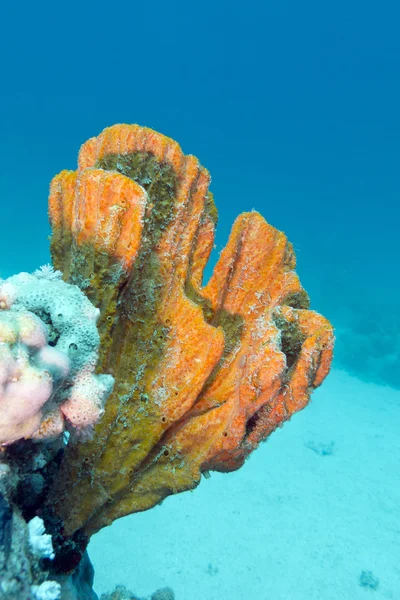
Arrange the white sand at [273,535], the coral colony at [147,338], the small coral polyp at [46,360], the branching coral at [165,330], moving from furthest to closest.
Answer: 1. the white sand at [273,535]
2. the branching coral at [165,330]
3. the coral colony at [147,338]
4. the small coral polyp at [46,360]

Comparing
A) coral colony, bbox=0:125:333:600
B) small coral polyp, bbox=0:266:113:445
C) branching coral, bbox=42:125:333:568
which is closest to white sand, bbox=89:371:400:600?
coral colony, bbox=0:125:333:600

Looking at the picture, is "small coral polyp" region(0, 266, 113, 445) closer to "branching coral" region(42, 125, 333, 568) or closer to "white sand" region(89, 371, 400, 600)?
"branching coral" region(42, 125, 333, 568)

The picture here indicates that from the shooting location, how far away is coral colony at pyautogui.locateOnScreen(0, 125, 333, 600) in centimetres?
204

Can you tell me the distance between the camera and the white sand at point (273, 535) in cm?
970

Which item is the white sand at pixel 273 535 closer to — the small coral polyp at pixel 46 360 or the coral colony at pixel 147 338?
the coral colony at pixel 147 338

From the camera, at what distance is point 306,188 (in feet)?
366

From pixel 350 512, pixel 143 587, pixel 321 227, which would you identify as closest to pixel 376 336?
pixel 350 512

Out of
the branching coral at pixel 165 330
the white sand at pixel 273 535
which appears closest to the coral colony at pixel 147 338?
the branching coral at pixel 165 330

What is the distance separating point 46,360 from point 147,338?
137 cm

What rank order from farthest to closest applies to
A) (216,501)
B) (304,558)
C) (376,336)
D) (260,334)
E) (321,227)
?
(321,227), (376,336), (216,501), (304,558), (260,334)

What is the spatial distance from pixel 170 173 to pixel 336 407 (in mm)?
20021

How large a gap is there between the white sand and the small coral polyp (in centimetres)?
979

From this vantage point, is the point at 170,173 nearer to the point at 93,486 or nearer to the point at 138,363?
the point at 138,363

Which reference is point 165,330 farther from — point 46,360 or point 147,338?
point 46,360
